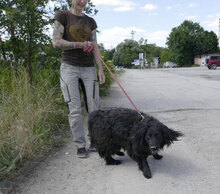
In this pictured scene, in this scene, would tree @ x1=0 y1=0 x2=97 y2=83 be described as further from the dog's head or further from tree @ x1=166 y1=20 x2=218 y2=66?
tree @ x1=166 y1=20 x2=218 y2=66

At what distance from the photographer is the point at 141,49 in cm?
8819

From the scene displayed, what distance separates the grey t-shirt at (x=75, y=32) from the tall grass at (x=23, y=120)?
1086mm

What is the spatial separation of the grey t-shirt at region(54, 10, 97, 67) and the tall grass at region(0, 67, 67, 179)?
1086 mm

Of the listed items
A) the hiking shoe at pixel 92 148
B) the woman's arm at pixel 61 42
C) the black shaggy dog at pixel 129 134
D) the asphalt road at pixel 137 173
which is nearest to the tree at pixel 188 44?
the asphalt road at pixel 137 173

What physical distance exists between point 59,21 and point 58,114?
2.05 m

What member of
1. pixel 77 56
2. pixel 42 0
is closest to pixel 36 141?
pixel 77 56

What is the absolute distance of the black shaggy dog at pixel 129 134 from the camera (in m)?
2.83

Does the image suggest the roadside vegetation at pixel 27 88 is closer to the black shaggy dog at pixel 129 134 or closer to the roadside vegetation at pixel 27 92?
the roadside vegetation at pixel 27 92

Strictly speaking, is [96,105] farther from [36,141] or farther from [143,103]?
[143,103]

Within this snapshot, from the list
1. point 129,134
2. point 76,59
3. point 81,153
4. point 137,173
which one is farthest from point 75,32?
point 137,173

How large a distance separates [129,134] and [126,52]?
272 feet

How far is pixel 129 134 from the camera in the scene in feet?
9.76

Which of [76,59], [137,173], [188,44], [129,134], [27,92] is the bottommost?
[137,173]

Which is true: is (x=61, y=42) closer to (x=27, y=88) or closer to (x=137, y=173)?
(x=27, y=88)
